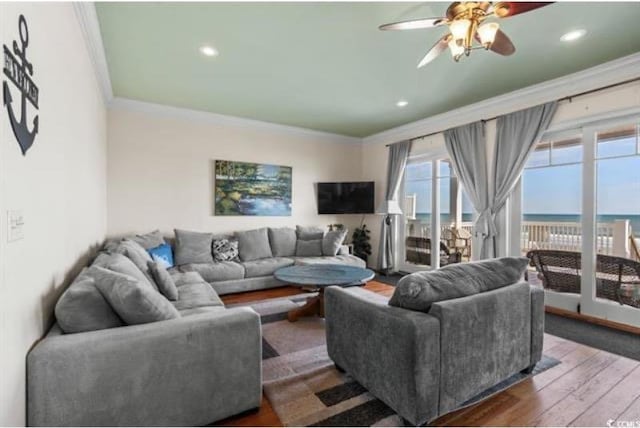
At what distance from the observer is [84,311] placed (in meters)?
1.51

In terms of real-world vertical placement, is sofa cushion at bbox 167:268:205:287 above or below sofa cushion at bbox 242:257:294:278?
above

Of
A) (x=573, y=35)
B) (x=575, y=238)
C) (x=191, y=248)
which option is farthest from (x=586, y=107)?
(x=191, y=248)

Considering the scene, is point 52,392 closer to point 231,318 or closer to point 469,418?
point 231,318

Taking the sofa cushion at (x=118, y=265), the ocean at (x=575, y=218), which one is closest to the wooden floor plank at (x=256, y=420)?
the sofa cushion at (x=118, y=265)

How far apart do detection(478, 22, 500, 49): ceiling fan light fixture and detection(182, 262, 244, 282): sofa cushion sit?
371 centimetres

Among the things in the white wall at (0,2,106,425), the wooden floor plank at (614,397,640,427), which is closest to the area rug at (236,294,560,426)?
the wooden floor plank at (614,397,640,427)

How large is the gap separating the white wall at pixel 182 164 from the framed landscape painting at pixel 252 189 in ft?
0.37

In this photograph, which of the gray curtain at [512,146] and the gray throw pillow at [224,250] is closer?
the gray curtain at [512,146]

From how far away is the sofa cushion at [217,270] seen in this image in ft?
13.1

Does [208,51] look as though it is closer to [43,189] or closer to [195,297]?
[43,189]

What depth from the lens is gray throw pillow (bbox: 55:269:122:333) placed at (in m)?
1.46

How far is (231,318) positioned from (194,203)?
3537 millimetres

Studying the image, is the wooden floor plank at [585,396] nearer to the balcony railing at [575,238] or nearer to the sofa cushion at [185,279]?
the balcony railing at [575,238]

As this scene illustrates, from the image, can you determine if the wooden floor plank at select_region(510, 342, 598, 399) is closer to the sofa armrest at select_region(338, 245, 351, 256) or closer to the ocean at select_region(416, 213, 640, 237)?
the ocean at select_region(416, 213, 640, 237)
